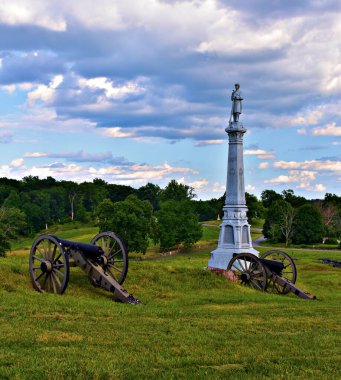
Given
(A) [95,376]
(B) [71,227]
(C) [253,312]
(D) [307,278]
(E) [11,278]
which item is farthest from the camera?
(B) [71,227]

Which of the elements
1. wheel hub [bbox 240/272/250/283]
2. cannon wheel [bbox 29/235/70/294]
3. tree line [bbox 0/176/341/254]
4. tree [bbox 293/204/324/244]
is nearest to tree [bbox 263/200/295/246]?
tree line [bbox 0/176/341/254]

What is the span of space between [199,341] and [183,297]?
9350mm

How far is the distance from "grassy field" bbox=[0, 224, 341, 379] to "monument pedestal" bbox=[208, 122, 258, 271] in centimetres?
1736

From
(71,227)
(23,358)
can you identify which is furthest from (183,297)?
(71,227)

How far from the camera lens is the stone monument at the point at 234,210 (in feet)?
129

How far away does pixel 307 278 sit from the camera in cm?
3772

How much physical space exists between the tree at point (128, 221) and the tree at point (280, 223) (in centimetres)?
2849

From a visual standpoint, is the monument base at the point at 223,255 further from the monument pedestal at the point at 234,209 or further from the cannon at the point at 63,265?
→ the cannon at the point at 63,265

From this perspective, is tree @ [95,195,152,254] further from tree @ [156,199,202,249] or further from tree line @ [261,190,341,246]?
tree line @ [261,190,341,246]

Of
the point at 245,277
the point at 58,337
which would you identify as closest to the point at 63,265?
the point at 58,337

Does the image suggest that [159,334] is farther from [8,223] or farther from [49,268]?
[8,223]

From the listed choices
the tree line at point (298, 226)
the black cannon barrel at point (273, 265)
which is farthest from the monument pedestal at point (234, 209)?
the tree line at point (298, 226)

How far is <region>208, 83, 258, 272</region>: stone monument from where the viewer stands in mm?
39406

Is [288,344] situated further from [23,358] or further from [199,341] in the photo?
[23,358]
